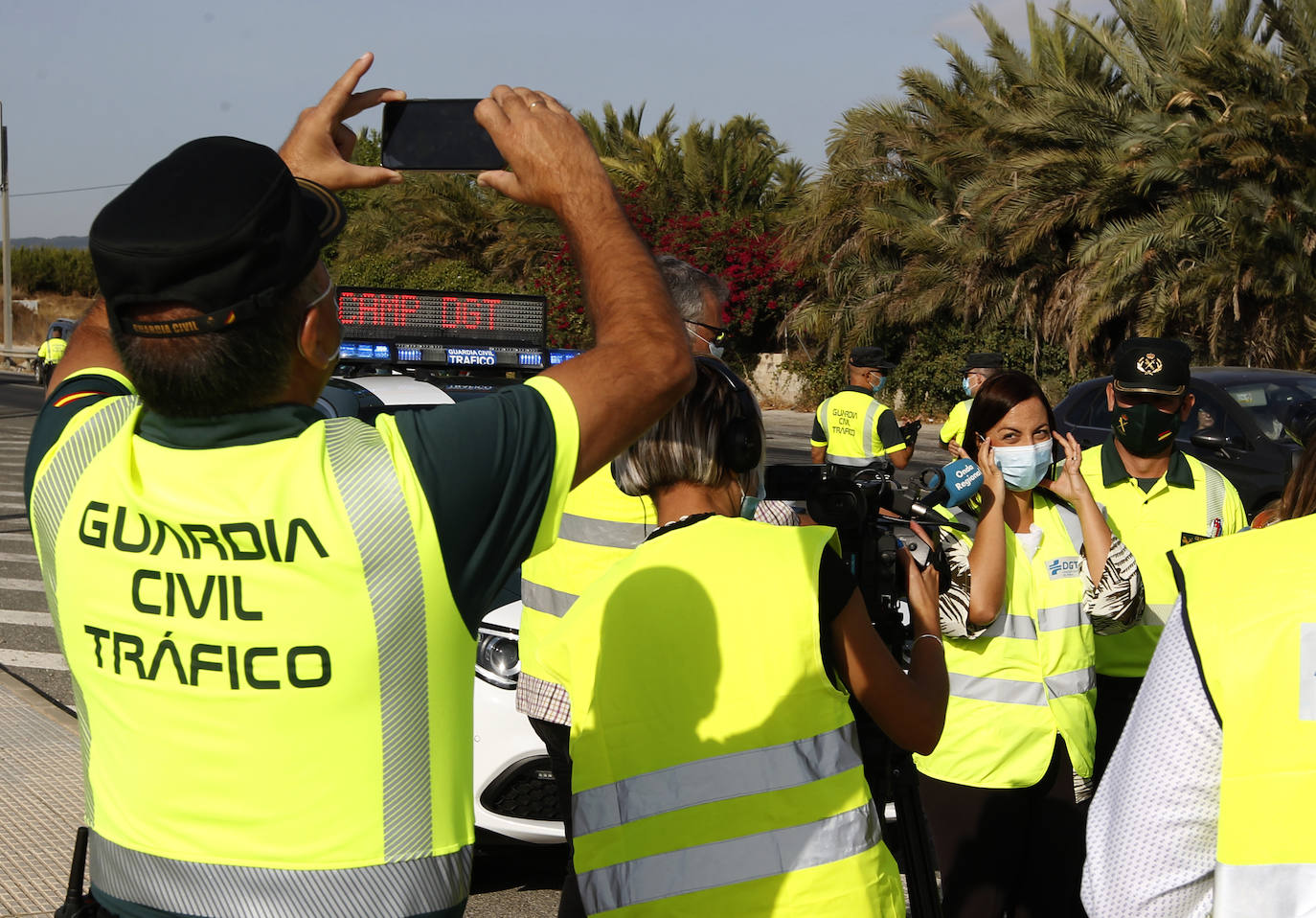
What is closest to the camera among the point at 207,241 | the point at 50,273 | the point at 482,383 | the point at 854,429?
the point at 207,241

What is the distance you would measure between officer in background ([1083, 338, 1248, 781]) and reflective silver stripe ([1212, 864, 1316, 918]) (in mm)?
2419

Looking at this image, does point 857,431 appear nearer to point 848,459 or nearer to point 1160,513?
point 848,459

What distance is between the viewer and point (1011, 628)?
3.50m

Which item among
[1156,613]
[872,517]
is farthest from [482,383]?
[872,517]

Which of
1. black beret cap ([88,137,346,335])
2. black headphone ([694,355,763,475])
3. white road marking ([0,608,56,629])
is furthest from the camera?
white road marking ([0,608,56,629])

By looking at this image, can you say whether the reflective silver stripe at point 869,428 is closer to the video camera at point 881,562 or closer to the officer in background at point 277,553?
the video camera at point 881,562

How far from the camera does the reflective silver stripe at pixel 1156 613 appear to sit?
A: 383 centimetres

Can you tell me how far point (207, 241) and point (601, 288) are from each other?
0.46 metres

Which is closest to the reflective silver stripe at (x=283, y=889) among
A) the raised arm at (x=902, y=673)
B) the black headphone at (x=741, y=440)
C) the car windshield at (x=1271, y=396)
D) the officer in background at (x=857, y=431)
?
the raised arm at (x=902, y=673)

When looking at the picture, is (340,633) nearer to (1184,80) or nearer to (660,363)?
(660,363)

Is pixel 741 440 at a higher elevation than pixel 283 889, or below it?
higher

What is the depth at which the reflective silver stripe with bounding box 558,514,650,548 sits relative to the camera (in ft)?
10.9

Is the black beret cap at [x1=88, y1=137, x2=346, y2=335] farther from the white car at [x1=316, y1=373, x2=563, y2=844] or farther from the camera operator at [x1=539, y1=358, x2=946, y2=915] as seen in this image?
the white car at [x1=316, y1=373, x2=563, y2=844]

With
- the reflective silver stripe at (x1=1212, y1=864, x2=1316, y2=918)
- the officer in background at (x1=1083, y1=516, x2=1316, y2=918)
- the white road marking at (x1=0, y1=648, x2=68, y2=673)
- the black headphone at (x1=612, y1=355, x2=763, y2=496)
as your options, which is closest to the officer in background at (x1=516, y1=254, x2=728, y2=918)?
the black headphone at (x1=612, y1=355, x2=763, y2=496)
